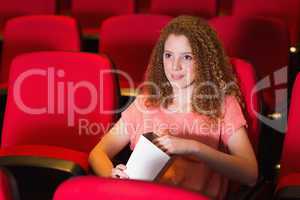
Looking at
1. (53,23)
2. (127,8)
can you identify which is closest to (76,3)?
(127,8)

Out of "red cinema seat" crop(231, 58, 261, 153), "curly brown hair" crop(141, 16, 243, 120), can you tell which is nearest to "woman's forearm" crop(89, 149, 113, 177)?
"curly brown hair" crop(141, 16, 243, 120)

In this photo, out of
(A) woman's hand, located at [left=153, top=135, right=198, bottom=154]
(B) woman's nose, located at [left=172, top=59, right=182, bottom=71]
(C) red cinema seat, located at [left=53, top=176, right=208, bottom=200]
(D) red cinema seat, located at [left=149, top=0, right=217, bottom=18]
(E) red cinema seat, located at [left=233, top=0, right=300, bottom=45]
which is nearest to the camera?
(C) red cinema seat, located at [left=53, top=176, right=208, bottom=200]

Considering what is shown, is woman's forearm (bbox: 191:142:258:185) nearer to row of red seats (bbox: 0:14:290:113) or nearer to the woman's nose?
the woman's nose

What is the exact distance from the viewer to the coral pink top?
163 cm

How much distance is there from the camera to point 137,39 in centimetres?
267

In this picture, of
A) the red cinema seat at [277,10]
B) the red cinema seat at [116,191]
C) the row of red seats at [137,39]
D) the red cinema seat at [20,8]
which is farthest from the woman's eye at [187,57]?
the red cinema seat at [20,8]

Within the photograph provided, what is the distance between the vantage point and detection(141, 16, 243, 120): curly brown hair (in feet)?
5.35

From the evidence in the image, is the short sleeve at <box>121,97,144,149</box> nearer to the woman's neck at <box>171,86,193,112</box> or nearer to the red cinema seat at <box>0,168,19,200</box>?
the woman's neck at <box>171,86,193,112</box>

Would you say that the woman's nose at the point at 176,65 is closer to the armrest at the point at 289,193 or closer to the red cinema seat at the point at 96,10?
the armrest at the point at 289,193

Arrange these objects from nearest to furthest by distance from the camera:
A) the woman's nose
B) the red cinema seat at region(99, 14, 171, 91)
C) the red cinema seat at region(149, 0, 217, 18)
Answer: the woman's nose → the red cinema seat at region(99, 14, 171, 91) → the red cinema seat at region(149, 0, 217, 18)

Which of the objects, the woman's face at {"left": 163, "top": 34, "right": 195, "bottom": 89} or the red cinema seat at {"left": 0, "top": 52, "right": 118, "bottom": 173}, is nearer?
the woman's face at {"left": 163, "top": 34, "right": 195, "bottom": 89}

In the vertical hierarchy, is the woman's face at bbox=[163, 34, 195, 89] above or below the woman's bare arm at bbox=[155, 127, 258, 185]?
above

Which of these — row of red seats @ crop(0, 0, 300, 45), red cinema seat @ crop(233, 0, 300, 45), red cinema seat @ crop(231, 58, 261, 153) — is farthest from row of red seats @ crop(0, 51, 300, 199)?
red cinema seat @ crop(233, 0, 300, 45)

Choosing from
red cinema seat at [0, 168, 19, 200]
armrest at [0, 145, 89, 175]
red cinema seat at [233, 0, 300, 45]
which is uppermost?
red cinema seat at [233, 0, 300, 45]
